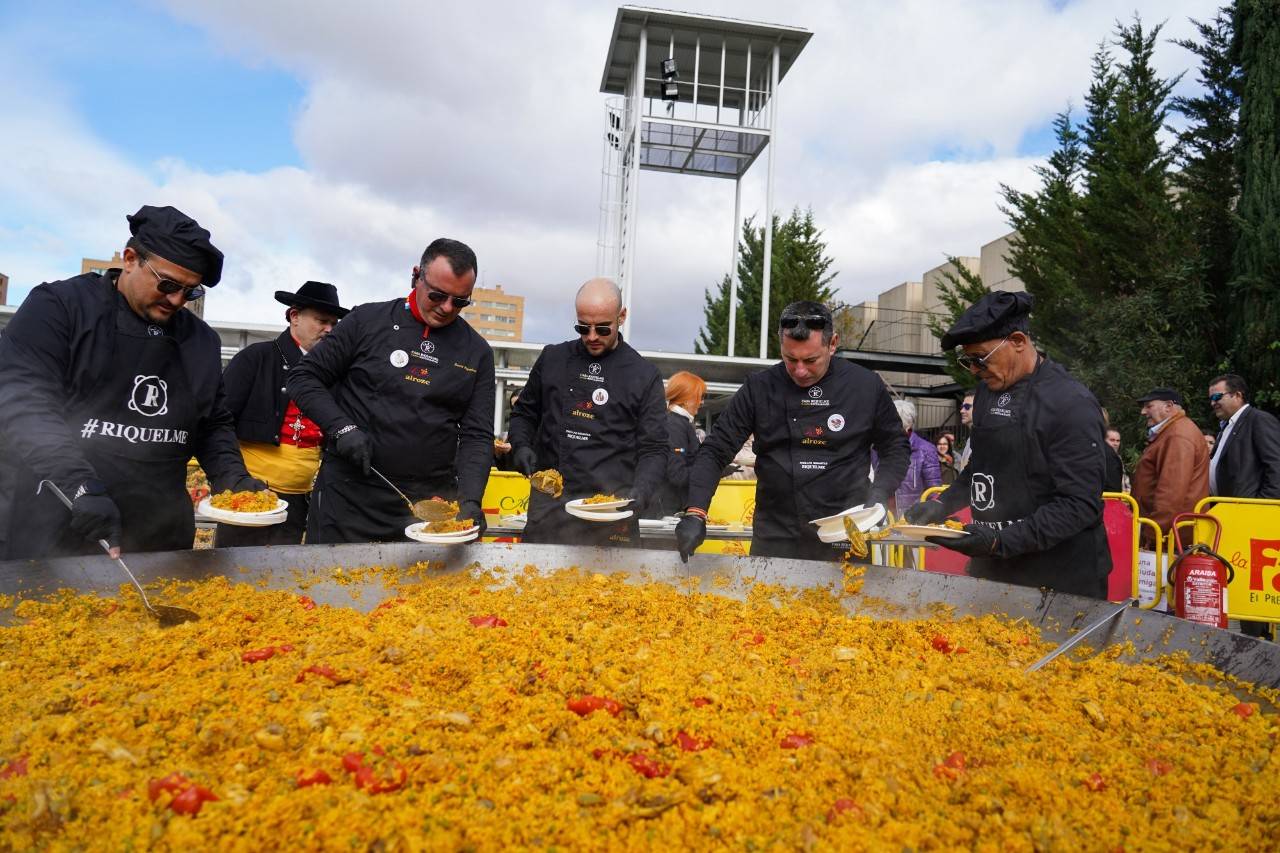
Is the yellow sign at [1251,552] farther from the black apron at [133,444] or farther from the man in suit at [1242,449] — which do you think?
the black apron at [133,444]

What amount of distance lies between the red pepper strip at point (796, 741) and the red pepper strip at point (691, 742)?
0.16m

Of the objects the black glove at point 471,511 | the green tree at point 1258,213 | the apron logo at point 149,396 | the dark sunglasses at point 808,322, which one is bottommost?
the black glove at point 471,511

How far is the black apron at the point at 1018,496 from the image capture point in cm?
294

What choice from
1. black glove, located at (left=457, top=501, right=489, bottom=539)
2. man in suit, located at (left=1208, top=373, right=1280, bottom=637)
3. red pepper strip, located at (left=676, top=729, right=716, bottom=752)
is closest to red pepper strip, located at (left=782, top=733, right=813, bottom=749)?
red pepper strip, located at (left=676, top=729, right=716, bottom=752)

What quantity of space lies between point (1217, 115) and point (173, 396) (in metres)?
17.6

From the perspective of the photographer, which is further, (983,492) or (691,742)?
(983,492)

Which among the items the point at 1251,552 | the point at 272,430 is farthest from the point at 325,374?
the point at 1251,552

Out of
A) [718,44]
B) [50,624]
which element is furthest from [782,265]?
[50,624]

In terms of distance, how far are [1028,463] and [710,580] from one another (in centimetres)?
128

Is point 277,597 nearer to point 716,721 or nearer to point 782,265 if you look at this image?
point 716,721

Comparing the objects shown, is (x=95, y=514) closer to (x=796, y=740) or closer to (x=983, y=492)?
(x=796, y=740)

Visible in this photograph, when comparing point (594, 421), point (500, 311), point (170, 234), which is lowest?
point (594, 421)

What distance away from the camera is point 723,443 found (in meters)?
3.67

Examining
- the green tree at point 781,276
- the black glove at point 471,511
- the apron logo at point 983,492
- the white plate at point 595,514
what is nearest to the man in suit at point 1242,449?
the apron logo at point 983,492
